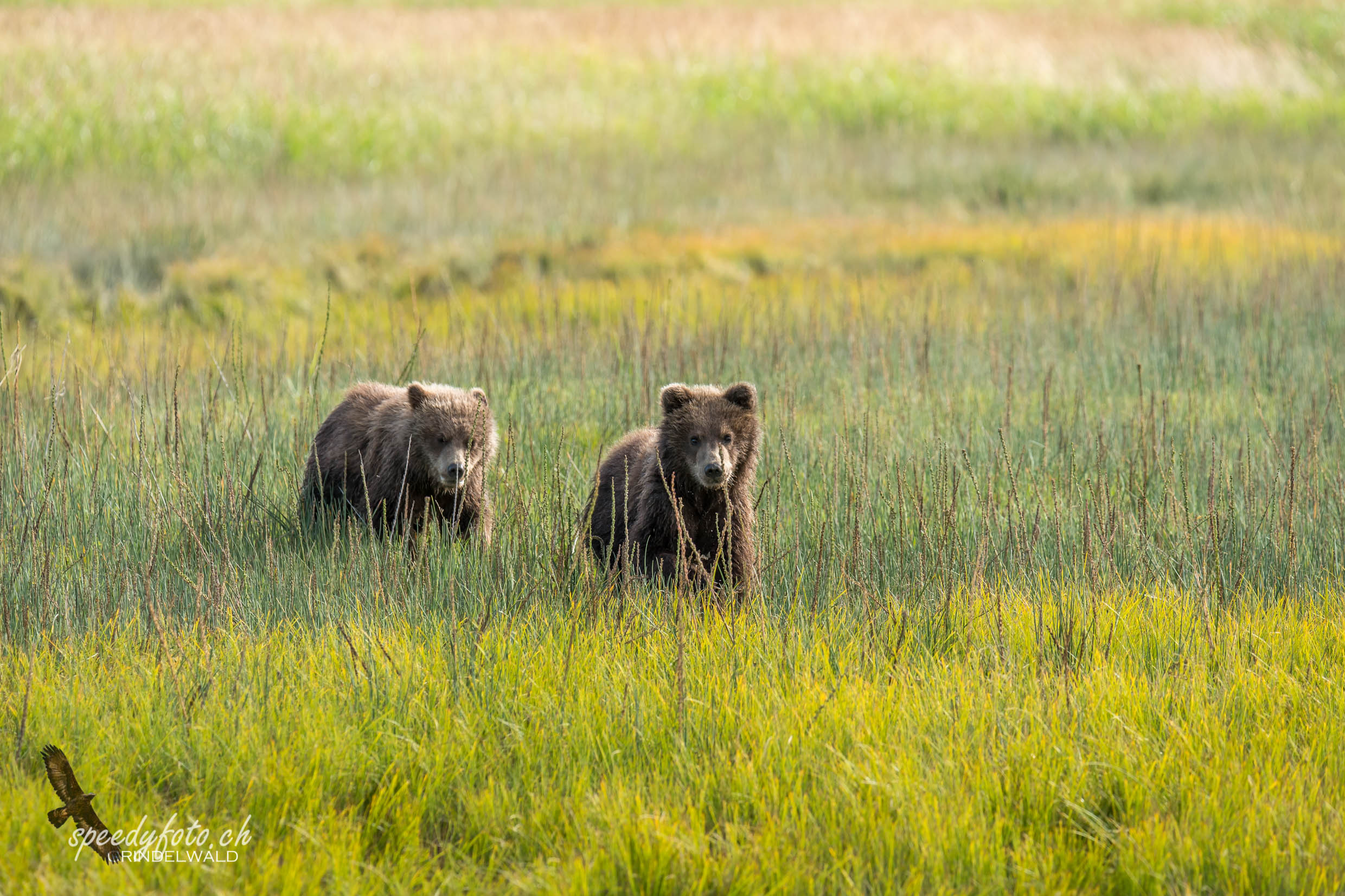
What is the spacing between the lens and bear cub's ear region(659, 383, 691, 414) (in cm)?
575

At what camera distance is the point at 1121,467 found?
7113mm

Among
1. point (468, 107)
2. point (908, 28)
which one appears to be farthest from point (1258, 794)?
point (908, 28)

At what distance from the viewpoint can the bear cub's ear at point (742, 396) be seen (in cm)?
580

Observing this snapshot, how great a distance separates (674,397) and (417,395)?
4.82 feet

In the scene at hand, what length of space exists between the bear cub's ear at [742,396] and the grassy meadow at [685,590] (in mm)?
603

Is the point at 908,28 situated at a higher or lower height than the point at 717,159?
higher

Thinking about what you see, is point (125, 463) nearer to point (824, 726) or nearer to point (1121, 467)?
point (824, 726)

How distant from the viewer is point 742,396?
584 cm

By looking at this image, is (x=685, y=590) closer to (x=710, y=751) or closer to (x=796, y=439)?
(x=710, y=751)

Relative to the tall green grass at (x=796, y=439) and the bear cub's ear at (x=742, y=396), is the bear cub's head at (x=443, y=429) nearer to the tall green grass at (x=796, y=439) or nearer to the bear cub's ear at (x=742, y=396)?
the tall green grass at (x=796, y=439)

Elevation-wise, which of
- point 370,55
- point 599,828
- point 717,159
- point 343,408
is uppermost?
point 370,55

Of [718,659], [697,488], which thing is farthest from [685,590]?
[697,488]

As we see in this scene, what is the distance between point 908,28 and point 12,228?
74.0 ft

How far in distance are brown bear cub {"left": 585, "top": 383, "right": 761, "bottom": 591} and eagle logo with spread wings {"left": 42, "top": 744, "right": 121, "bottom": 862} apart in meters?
2.40
